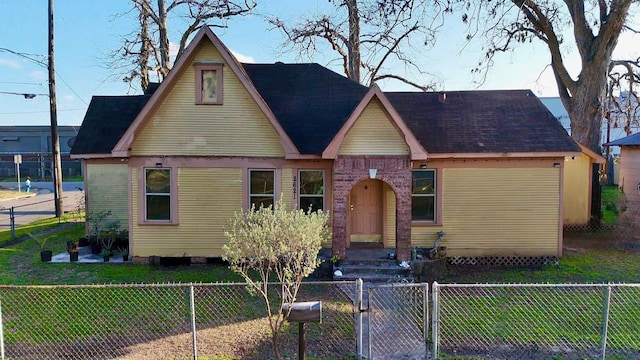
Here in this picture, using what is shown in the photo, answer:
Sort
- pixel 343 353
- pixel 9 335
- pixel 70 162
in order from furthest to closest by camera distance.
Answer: pixel 70 162, pixel 9 335, pixel 343 353

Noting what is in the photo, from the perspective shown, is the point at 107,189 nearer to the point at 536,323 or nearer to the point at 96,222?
the point at 96,222

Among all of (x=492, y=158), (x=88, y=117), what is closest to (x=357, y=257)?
(x=492, y=158)

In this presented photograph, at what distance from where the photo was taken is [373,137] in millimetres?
11211

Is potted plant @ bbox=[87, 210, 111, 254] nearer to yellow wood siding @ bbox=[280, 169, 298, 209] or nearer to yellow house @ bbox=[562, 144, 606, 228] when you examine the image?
yellow wood siding @ bbox=[280, 169, 298, 209]

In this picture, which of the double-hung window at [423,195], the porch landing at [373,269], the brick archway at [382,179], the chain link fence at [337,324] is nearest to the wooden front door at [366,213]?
the double-hung window at [423,195]

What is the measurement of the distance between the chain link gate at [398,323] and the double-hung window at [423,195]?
3.48 meters

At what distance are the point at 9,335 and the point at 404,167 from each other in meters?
9.42

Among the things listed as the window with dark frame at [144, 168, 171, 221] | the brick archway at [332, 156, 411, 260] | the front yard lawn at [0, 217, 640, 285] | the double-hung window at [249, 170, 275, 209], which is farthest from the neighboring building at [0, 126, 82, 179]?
the brick archway at [332, 156, 411, 260]

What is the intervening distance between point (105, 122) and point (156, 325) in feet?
35.1

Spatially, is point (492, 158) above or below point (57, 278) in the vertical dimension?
above

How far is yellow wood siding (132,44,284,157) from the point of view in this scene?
39.9 feet

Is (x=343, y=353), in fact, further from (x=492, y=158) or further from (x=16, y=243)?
(x=16, y=243)

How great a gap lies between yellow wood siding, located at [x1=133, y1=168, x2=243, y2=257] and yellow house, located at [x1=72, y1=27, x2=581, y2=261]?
0.03 metres

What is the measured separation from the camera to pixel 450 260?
42.0 ft
